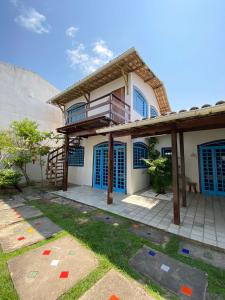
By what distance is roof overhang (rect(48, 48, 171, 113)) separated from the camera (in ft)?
22.5

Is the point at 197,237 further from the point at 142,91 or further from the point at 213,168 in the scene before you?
the point at 142,91

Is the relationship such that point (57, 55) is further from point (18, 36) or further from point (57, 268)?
point (57, 268)

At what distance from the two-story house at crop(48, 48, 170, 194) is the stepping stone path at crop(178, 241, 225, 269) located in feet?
13.6

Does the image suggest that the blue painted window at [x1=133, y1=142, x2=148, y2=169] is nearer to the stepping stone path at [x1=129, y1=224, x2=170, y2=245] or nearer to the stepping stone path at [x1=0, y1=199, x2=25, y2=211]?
the stepping stone path at [x1=129, y1=224, x2=170, y2=245]

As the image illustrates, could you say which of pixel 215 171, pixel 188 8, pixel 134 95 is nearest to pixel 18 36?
pixel 134 95

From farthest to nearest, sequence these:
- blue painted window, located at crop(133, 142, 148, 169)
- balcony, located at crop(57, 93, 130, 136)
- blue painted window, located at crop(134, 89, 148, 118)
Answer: blue painted window, located at crop(134, 89, 148, 118) → blue painted window, located at crop(133, 142, 148, 169) → balcony, located at crop(57, 93, 130, 136)

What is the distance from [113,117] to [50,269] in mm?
6068

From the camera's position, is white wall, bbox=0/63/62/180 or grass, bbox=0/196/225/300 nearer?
grass, bbox=0/196/225/300

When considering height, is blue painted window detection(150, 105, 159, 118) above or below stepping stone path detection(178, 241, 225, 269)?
above

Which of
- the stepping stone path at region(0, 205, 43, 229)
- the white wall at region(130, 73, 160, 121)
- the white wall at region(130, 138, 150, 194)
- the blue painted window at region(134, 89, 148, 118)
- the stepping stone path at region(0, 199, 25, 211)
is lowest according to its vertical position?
the stepping stone path at region(0, 205, 43, 229)

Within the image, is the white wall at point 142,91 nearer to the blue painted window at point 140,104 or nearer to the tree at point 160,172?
the blue painted window at point 140,104

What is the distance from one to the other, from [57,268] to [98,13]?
9709 millimetres

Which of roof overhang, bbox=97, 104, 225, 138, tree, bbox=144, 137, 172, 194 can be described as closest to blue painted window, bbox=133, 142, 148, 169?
tree, bbox=144, 137, 172, 194

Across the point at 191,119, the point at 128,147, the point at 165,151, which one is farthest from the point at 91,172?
the point at 191,119
